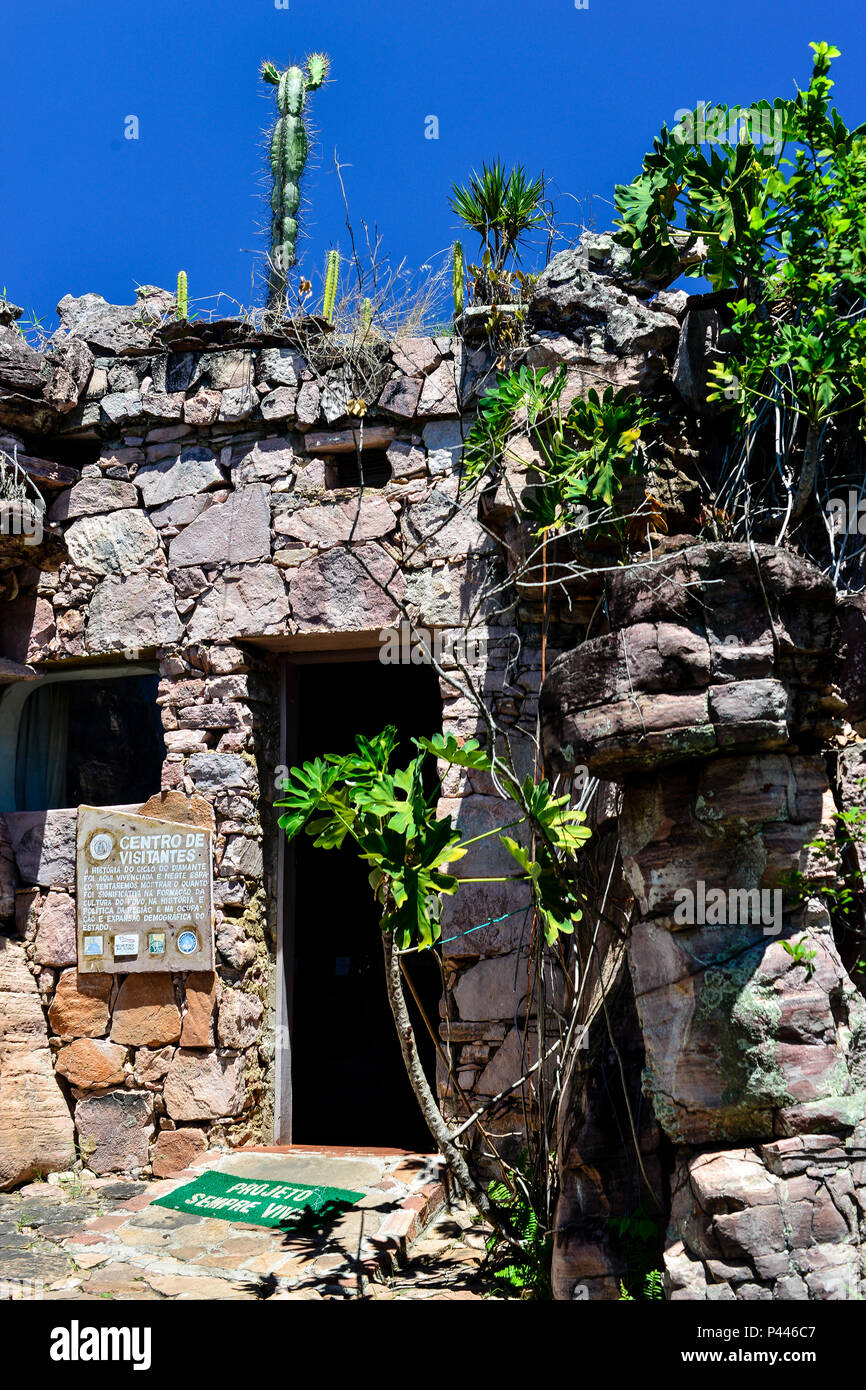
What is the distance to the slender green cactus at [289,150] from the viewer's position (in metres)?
7.46

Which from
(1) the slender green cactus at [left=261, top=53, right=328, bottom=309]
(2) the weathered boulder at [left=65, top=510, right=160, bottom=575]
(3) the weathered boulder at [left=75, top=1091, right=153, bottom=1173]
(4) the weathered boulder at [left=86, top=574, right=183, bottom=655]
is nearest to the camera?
(3) the weathered boulder at [left=75, top=1091, right=153, bottom=1173]

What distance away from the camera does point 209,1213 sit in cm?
460

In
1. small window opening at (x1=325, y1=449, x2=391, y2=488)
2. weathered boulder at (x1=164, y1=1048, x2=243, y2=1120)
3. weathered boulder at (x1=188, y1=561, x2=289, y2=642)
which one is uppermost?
small window opening at (x1=325, y1=449, x2=391, y2=488)

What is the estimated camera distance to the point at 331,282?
6.30 metres

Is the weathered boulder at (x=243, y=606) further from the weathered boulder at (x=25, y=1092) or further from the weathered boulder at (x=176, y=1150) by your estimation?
the weathered boulder at (x=176, y=1150)

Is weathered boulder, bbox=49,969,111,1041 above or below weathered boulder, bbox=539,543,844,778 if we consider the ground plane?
below

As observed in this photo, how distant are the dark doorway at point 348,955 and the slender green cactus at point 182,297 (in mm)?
2464

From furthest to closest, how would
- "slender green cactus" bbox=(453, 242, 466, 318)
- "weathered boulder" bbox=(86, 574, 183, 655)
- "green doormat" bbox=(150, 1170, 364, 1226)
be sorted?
"weathered boulder" bbox=(86, 574, 183, 655)
"slender green cactus" bbox=(453, 242, 466, 318)
"green doormat" bbox=(150, 1170, 364, 1226)

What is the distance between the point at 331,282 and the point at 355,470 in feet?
4.46

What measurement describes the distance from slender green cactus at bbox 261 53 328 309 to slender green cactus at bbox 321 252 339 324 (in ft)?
3.62

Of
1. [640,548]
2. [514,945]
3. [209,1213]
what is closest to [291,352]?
[640,548]

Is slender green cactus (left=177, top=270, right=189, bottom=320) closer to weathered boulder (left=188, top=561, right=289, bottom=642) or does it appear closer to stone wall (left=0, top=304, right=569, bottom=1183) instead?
stone wall (left=0, top=304, right=569, bottom=1183)

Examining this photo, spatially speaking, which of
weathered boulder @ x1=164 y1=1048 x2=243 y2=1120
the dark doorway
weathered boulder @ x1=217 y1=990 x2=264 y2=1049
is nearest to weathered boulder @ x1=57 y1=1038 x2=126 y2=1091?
weathered boulder @ x1=164 y1=1048 x2=243 y2=1120

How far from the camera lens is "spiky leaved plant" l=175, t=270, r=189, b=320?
6.13m
